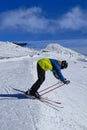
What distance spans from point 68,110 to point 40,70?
1829 mm

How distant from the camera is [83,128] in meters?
10.2

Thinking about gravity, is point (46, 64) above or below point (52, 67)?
above

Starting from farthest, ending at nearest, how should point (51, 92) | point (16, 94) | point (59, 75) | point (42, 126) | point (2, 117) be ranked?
point (51, 92) < point (16, 94) < point (59, 75) < point (2, 117) < point (42, 126)

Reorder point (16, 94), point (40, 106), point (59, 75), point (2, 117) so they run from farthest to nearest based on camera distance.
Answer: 1. point (16, 94)
2. point (59, 75)
3. point (40, 106)
4. point (2, 117)

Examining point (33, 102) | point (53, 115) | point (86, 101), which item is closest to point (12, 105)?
point (33, 102)

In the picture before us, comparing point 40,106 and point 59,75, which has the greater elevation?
point 59,75

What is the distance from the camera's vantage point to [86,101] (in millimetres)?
14984

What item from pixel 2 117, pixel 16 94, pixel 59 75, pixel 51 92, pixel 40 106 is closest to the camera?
pixel 2 117

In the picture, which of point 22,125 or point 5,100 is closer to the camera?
point 22,125

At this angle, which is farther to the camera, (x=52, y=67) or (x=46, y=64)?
(x=46, y=64)

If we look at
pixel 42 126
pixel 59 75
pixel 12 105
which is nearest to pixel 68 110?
pixel 59 75

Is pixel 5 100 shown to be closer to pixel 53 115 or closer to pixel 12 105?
pixel 12 105

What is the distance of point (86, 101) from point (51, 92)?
182cm

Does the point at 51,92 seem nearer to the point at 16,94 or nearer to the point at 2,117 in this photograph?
the point at 16,94
